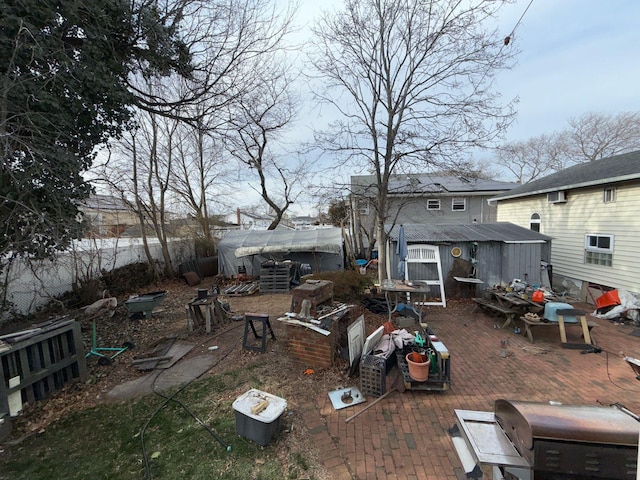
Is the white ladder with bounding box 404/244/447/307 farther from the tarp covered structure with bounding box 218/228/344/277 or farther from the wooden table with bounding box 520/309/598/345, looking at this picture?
the tarp covered structure with bounding box 218/228/344/277

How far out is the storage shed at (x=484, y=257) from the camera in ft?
27.9

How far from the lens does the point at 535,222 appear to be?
1148 cm

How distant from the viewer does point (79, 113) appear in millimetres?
4566

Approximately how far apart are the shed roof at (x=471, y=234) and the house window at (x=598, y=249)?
1.19m

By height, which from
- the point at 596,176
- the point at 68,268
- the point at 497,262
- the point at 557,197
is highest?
the point at 596,176

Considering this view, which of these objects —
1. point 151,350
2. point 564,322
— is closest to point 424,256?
point 564,322

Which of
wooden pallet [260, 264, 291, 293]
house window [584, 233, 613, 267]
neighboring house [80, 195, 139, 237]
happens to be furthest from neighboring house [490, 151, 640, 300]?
neighboring house [80, 195, 139, 237]

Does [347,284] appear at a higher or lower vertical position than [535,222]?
lower

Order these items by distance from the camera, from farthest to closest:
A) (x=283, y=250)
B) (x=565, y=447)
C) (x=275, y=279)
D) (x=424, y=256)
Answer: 1. (x=283, y=250)
2. (x=275, y=279)
3. (x=424, y=256)
4. (x=565, y=447)

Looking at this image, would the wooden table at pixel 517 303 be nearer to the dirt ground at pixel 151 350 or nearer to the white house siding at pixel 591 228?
the dirt ground at pixel 151 350

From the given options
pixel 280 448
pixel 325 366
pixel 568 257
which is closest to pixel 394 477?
pixel 280 448

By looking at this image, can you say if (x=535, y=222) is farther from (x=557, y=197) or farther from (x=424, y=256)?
(x=424, y=256)

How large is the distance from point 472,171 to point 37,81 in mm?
9298

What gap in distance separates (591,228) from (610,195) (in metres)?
1.16
